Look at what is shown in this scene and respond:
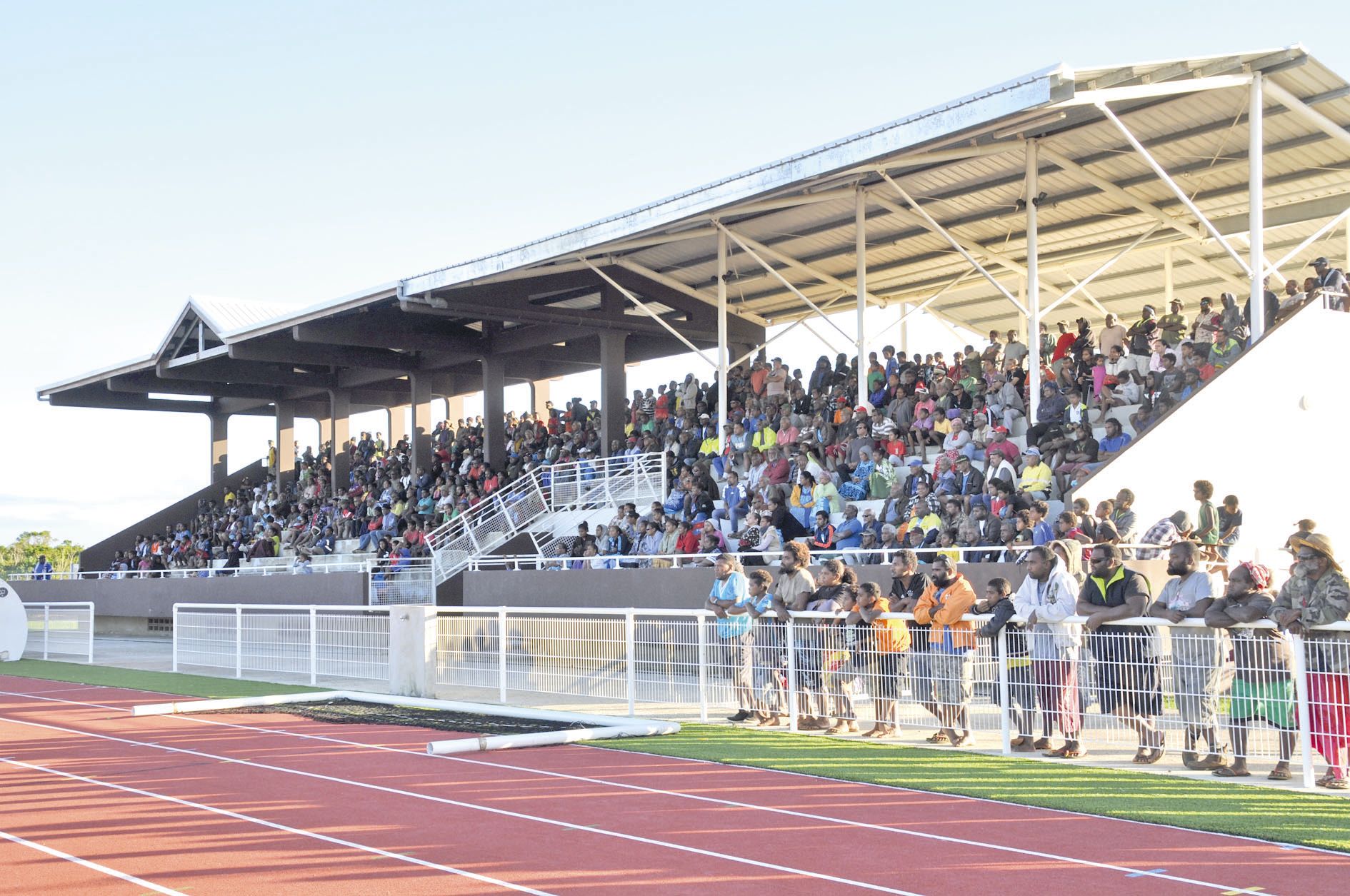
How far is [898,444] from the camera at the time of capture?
66.3 feet

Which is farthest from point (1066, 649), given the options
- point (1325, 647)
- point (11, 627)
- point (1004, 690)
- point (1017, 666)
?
point (11, 627)

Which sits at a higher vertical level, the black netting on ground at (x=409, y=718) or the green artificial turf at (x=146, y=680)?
the green artificial turf at (x=146, y=680)

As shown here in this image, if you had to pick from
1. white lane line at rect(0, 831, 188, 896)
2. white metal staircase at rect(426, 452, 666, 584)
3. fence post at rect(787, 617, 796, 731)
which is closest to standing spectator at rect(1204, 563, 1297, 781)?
fence post at rect(787, 617, 796, 731)

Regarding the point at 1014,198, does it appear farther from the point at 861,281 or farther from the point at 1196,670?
the point at 1196,670

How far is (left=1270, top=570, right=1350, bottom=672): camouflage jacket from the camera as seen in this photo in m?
8.84

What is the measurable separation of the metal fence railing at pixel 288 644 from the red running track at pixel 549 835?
19.3ft

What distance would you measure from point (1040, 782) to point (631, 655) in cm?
539

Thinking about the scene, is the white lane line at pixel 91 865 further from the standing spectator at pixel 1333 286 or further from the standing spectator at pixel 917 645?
the standing spectator at pixel 1333 286

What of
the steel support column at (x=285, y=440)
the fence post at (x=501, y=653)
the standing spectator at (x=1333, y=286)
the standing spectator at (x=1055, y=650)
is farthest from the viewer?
the steel support column at (x=285, y=440)

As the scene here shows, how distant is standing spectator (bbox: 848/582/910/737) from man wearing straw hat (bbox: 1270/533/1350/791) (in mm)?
3466

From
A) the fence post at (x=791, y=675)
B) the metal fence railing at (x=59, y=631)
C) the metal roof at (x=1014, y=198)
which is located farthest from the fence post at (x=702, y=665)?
the metal fence railing at (x=59, y=631)

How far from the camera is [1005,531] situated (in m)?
15.9

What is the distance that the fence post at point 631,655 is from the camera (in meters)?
13.9

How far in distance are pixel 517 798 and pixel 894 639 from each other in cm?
396
